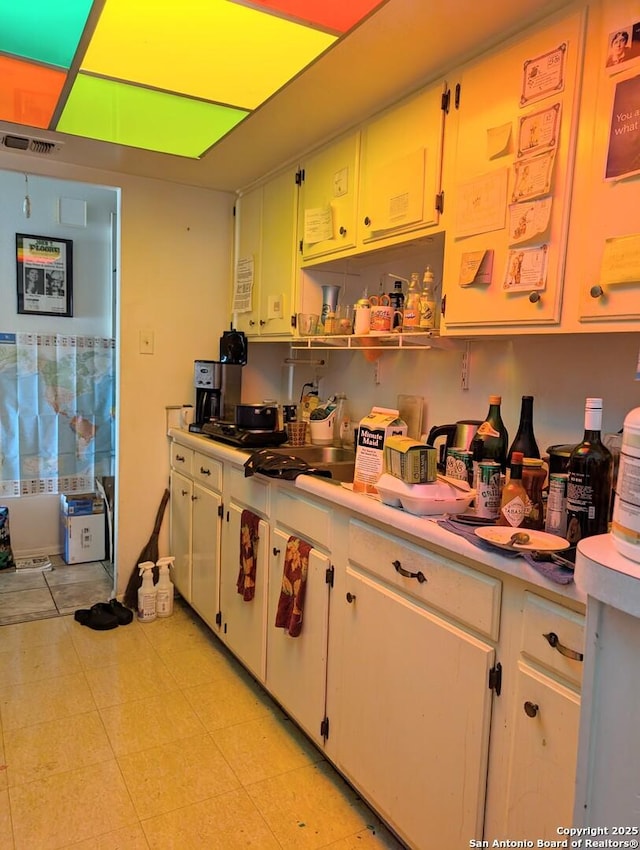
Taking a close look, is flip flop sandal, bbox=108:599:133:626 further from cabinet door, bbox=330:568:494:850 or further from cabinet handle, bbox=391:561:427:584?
cabinet handle, bbox=391:561:427:584

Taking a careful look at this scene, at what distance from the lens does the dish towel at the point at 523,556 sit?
3.67ft

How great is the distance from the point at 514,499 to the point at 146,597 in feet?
7.30

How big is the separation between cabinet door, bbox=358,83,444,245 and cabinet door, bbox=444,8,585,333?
0.28ft

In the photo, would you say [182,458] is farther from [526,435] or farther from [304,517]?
[526,435]

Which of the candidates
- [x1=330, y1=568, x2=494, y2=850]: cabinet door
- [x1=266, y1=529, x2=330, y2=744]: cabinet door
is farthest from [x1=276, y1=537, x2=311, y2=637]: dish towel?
[x1=330, y1=568, x2=494, y2=850]: cabinet door

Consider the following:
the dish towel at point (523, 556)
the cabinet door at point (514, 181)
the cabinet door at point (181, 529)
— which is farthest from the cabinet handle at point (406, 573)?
the cabinet door at point (181, 529)

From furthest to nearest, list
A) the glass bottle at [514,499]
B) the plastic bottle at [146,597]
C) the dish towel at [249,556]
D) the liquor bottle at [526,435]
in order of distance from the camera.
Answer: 1. the plastic bottle at [146,597]
2. the dish towel at [249,556]
3. the liquor bottle at [526,435]
4. the glass bottle at [514,499]

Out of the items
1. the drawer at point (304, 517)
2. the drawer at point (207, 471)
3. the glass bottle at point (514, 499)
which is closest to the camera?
the glass bottle at point (514, 499)

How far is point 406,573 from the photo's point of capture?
154 centimetres

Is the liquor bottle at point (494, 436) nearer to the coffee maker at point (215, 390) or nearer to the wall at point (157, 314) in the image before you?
the coffee maker at point (215, 390)

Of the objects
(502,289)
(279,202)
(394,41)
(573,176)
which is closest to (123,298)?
(279,202)

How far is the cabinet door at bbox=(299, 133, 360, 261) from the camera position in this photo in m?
2.23

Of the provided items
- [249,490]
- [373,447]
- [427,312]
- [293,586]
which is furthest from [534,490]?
[249,490]

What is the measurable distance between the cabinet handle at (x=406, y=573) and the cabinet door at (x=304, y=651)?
371 millimetres
